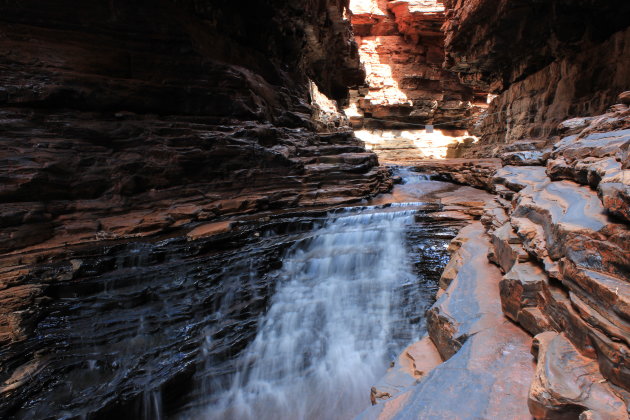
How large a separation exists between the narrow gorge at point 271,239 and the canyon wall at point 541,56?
9 cm

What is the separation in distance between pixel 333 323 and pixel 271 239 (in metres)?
2.03

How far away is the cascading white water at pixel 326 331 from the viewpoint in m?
4.14

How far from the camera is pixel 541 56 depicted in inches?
459

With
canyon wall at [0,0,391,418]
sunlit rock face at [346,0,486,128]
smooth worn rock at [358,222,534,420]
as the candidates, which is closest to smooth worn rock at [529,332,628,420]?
smooth worn rock at [358,222,534,420]

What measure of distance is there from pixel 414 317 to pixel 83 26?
970cm

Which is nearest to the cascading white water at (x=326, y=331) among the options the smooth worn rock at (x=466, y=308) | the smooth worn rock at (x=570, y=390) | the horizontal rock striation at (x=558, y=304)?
the smooth worn rock at (x=466, y=308)

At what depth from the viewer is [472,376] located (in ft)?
6.66

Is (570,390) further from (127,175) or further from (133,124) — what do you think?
(133,124)

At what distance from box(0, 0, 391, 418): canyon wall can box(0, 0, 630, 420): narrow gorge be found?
1.5 inches

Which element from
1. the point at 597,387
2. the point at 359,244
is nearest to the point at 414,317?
the point at 359,244

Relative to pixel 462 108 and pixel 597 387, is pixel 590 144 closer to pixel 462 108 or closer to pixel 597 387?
pixel 597 387

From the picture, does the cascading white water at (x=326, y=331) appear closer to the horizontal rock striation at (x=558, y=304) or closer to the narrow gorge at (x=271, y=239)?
the narrow gorge at (x=271, y=239)

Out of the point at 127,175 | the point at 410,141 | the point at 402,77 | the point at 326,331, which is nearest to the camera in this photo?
the point at 326,331

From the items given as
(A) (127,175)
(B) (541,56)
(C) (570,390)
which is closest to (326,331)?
(C) (570,390)
